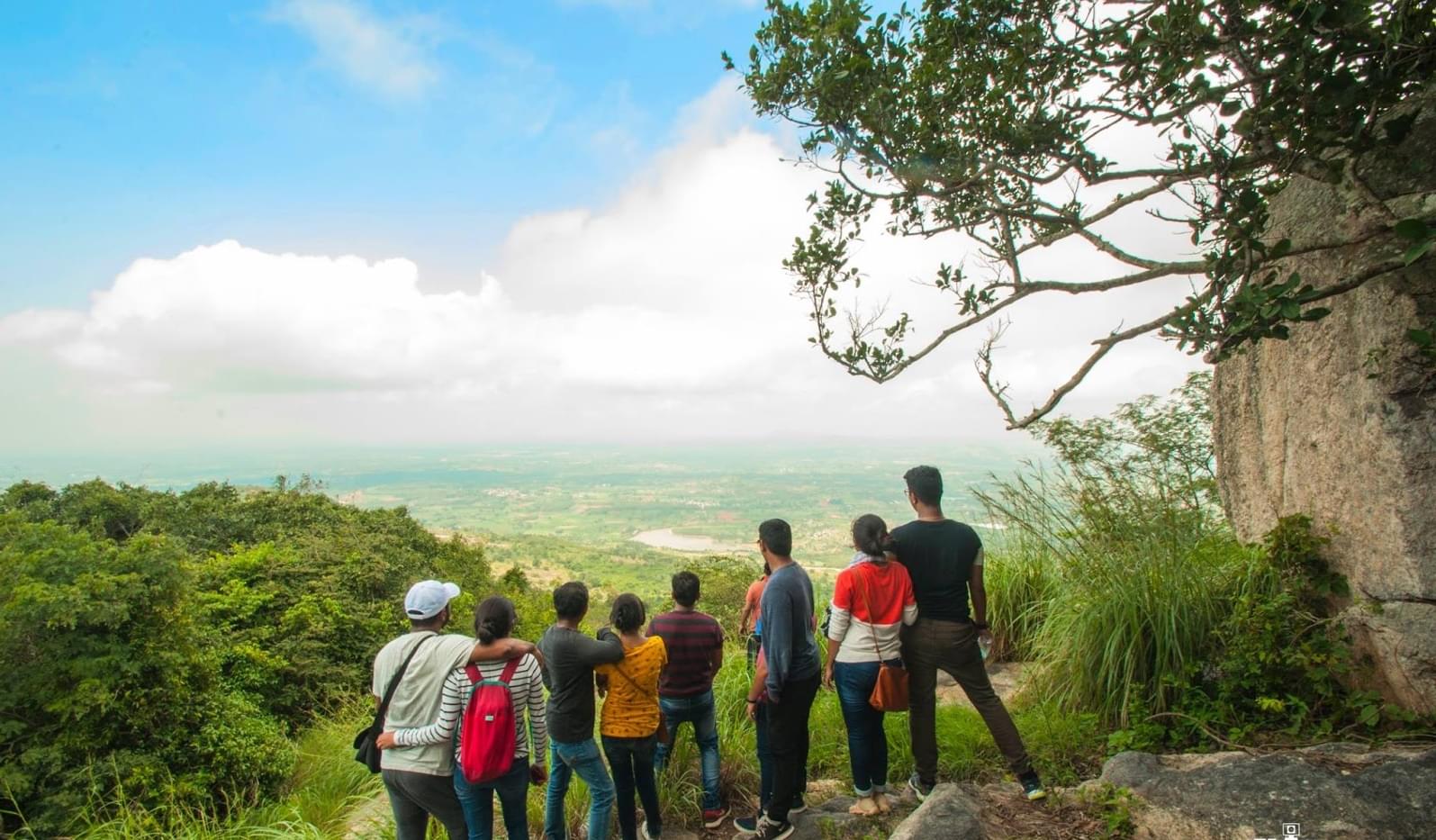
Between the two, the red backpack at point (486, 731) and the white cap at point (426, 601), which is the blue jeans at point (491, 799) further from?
the white cap at point (426, 601)

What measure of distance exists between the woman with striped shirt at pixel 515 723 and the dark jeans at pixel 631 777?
38cm

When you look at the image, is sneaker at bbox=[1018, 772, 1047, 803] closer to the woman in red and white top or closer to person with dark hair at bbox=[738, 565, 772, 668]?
the woman in red and white top

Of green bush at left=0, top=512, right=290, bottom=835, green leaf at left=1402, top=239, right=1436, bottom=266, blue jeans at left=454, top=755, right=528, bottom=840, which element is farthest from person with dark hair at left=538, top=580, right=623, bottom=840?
green bush at left=0, top=512, right=290, bottom=835

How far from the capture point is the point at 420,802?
10.3 feet

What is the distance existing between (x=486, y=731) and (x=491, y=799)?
1.43 feet

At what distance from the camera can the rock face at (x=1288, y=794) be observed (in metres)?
2.77

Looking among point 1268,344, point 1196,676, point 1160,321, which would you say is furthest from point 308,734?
point 1268,344

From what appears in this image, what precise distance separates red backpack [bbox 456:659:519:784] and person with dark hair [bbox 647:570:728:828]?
835mm

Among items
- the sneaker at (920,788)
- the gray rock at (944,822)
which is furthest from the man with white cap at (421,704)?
the sneaker at (920,788)

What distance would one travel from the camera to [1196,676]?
4023 mm

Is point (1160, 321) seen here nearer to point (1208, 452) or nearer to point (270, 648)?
point (1208, 452)

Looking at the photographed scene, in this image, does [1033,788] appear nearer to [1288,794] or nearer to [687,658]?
[1288,794]

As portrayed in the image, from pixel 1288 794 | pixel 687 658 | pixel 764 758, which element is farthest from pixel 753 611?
pixel 1288 794

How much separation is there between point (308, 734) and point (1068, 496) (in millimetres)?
9438
